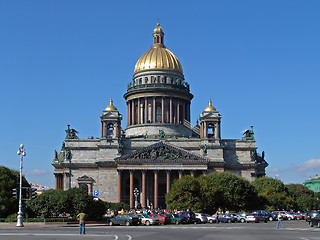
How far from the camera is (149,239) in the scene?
41.3 meters

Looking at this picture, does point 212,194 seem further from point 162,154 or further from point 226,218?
point 162,154

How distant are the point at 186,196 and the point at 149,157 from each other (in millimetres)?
31271

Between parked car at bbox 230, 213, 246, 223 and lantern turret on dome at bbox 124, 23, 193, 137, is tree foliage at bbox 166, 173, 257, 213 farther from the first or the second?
lantern turret on dome at bbox 124, 23, 193, 137

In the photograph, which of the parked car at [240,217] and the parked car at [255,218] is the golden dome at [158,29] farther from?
the parked car at [240,217]

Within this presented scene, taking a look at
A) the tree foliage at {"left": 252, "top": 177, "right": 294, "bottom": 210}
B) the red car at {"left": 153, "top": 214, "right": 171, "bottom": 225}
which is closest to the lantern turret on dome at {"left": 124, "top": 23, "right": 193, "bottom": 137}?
the tree foliage at {"left": 252, "top": 177, "right": 294, "bottom": 210}

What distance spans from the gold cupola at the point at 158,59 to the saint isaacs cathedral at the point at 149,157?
7258 millimetres

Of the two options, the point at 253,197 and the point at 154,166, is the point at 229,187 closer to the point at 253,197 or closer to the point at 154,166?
the point at 253,197

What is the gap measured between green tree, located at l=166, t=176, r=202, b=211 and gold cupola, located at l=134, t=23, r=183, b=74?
5452cm

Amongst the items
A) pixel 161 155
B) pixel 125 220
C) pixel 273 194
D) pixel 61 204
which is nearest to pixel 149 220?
pixel 125 220

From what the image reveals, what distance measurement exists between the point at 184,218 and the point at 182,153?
50292mm

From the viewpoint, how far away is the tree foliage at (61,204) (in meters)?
73.2

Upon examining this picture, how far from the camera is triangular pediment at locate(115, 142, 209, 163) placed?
11944 cm

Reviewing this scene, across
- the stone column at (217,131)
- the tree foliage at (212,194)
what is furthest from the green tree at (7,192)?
the stone column at (217,131)

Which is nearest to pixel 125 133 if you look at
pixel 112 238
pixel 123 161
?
pixel 123 161
